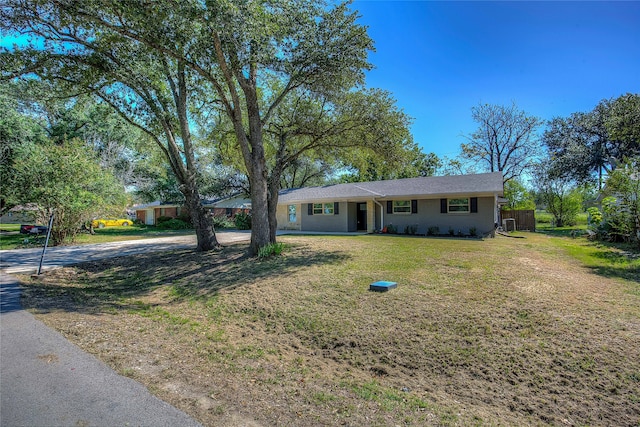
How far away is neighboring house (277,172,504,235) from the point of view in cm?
1730

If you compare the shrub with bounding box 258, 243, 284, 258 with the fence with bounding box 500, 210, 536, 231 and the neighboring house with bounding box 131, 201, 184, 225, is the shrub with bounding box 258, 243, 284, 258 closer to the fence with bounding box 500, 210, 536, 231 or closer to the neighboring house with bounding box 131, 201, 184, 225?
the fence with bounding box 500, 210, 536, 231

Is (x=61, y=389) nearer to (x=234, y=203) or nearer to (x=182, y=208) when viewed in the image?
(x=234, y=203)

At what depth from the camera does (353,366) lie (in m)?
4.44

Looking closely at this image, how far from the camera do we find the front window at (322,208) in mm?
22141

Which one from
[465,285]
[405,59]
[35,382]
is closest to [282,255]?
[465,285]

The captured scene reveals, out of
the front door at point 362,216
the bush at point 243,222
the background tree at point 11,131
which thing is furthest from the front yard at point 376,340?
the background tree at point 11,131

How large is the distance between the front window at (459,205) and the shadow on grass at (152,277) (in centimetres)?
979

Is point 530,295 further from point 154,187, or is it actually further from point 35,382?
point 154,187

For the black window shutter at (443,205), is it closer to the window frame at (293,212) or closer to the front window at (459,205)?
the front window at (459,205)

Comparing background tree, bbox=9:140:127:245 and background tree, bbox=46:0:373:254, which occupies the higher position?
background tree, bbox=46:0:373:254

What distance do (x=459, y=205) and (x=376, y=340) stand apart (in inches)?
583

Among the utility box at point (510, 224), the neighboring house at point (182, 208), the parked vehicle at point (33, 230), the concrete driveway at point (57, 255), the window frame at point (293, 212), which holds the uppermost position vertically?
the neighboring house at point (182, 208)

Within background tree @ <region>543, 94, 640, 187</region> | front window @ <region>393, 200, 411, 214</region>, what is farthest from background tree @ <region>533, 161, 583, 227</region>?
front window @ <region>393, 200, 411, 214</region>

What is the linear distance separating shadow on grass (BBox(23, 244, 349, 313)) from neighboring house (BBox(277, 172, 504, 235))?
29.8ft
